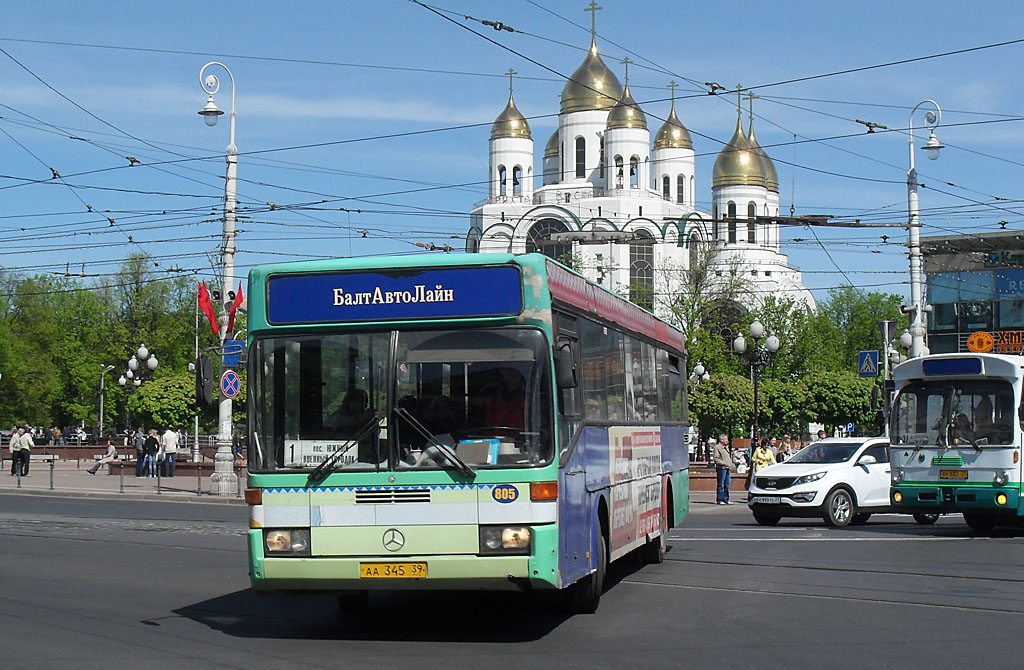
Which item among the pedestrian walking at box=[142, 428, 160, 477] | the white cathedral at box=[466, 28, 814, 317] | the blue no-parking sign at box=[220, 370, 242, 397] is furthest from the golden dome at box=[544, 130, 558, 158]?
the blue no-parking sign at box=[220, 370, 242, 397]

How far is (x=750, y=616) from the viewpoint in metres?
10.4

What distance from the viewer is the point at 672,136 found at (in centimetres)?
10231

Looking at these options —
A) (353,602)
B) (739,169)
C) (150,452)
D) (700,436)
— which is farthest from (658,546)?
(739,169)

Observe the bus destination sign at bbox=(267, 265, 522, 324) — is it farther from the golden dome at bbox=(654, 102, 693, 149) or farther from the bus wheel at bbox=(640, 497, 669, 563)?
the golden dome at bbox=(654, 102, 693, 149)

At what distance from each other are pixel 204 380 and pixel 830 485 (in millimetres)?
10550

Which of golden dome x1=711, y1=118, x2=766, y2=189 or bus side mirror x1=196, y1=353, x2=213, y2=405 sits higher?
golden dome x1=711, y1=118, x2=766, y2=189

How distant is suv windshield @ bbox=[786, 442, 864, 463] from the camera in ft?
72.8

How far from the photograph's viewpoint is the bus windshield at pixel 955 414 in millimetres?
19078

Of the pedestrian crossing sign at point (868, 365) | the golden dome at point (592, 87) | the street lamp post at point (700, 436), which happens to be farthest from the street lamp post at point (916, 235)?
the golden dome at point (592, 87)

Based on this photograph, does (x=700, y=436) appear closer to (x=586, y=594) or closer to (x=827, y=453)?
(x=827, y=453)

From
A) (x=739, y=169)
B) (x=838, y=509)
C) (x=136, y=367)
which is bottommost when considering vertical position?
(x=838, y=509)

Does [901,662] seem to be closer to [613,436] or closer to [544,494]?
[544,494]

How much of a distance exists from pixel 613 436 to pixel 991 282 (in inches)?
2466

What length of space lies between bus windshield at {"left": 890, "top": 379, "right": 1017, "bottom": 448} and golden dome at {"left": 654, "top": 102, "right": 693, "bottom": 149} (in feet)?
273
